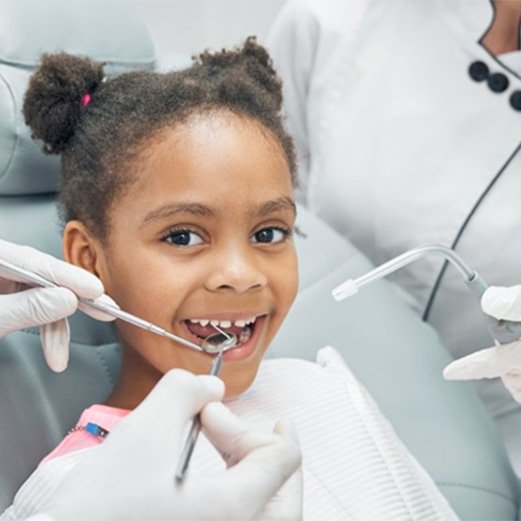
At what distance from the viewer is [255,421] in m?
1.15

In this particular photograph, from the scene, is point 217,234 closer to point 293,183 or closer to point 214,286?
point 214,286

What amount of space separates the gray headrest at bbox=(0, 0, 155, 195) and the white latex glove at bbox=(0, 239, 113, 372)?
0.71 ft

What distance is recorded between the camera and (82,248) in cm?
113

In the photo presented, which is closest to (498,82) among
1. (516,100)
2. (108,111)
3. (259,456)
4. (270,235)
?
(516,100)

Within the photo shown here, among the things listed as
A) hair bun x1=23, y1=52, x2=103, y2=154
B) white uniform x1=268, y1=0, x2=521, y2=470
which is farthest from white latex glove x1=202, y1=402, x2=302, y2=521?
white uniform x1=268, y1=0, x2=521, y2=470

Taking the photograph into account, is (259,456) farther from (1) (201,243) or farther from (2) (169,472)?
(1) (201,243)

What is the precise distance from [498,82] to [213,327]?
2.39 feet

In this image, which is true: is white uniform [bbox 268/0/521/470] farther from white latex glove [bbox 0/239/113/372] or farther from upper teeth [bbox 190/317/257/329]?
white latex glove [bbox 0/239/113/372]

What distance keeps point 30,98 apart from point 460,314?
0.83 meters

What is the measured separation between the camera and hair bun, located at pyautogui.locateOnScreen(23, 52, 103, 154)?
116 centimetres

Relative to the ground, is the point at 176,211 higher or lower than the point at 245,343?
higher

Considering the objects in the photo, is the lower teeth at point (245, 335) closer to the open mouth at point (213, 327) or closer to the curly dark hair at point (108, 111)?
the open mouth at point (213, 327)

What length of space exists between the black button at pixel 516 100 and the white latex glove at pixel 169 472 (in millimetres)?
891

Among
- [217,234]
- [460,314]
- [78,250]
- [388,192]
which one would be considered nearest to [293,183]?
[217,234]
